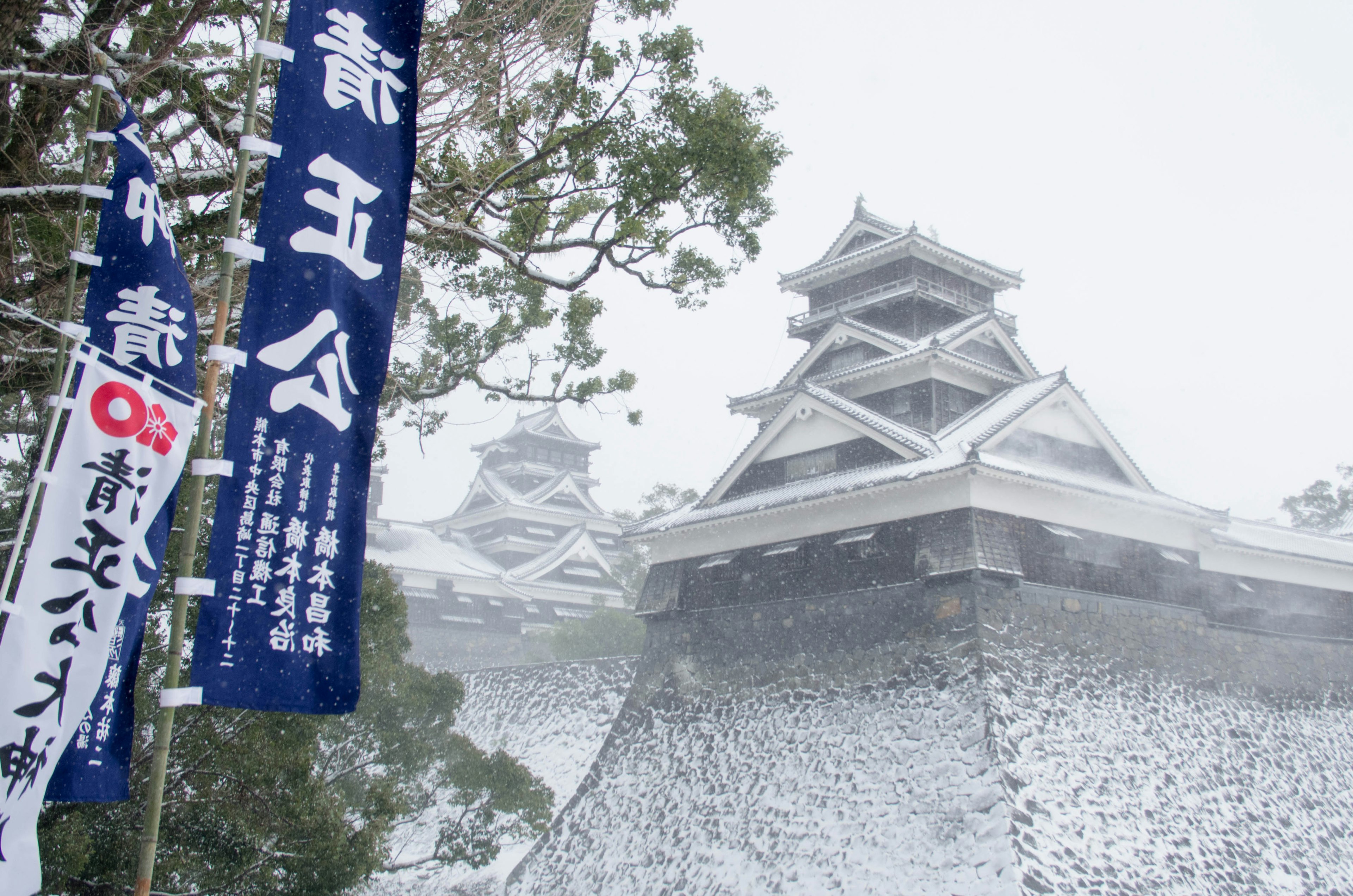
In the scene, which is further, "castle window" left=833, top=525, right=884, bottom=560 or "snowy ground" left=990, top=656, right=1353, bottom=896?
"castle window" left=833, top=525, right=884, bottom=560

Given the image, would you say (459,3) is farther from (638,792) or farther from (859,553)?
(638,792)

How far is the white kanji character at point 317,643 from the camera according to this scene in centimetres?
323

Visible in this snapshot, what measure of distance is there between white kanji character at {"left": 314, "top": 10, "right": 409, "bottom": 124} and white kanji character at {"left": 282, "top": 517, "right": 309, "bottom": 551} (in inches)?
61.4

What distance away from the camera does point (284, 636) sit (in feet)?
10.5

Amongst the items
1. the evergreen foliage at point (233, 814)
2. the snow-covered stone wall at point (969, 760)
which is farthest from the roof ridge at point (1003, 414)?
the evergreen foliage at point (233, 814)

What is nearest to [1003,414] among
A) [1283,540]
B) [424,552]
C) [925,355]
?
[925,355]

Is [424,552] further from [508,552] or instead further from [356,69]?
[356,69]

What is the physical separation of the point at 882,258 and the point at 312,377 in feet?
47.3

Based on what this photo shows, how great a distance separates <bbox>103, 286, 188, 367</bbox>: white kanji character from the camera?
457 centimetres

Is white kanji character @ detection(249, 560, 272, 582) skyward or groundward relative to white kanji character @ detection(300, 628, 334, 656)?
skyward

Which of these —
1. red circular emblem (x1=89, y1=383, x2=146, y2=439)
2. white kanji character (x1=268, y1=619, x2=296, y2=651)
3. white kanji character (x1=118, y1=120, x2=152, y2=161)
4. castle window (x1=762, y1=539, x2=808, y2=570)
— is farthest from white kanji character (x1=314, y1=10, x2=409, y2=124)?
castle window (x1=762, y1=539, x2=808, y2=570)

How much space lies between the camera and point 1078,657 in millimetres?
12180

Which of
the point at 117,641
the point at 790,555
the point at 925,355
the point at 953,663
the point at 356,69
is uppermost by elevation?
the point at 925,355

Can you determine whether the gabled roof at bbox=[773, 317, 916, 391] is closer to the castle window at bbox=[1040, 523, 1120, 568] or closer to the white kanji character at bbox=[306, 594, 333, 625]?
the castle window at bbox=[1040, 523, 1120, 568]
